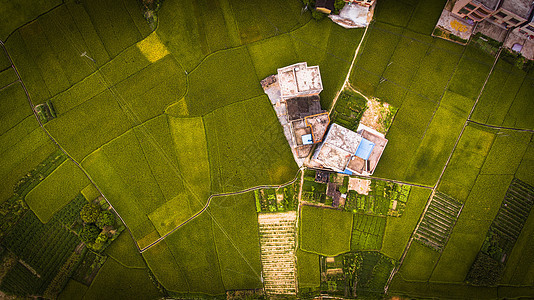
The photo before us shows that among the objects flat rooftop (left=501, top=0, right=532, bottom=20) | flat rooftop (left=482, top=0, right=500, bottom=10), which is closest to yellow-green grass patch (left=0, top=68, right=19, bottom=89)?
flat rooftop (left=482, top=0, right=500, bottom=10)

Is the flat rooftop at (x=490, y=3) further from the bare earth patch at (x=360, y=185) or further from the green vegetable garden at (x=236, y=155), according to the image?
the bare earth patch at (x=360, y=185)

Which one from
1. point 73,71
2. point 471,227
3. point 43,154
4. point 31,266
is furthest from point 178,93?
point 471,227

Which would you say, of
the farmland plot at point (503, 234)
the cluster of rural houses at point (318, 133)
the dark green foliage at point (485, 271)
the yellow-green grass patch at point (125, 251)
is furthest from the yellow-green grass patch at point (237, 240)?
the farmland plot at point (503, 234)

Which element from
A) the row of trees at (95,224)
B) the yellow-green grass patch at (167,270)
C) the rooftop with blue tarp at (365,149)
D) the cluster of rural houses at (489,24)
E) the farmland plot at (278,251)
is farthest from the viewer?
the yellow-green grass patch at (167,270)

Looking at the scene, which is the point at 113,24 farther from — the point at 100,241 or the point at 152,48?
the point at 100,241

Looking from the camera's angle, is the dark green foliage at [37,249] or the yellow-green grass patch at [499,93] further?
the dark green foliage at [37,249]

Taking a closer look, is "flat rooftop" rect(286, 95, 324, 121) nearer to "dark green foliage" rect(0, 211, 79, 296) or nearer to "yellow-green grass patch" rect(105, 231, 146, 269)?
"yellow-green grass patch" rect(105, 231, 146, 269)
